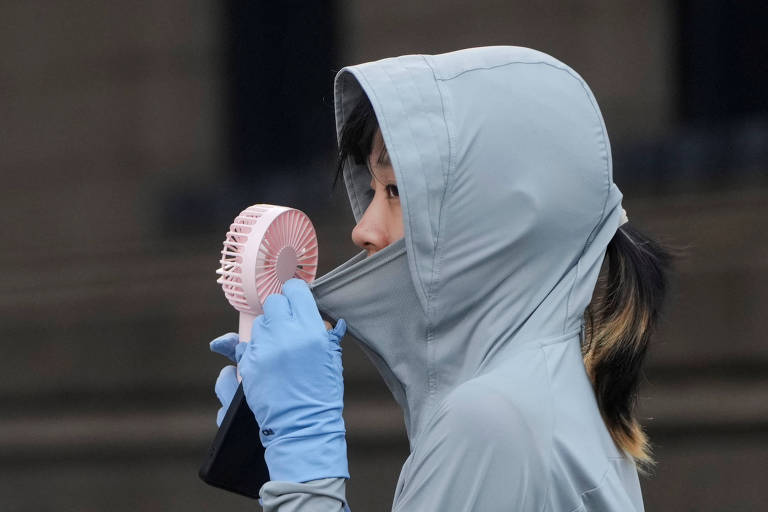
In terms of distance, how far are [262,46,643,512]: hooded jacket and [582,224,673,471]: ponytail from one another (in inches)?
2.2

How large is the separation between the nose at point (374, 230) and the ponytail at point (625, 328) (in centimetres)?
42

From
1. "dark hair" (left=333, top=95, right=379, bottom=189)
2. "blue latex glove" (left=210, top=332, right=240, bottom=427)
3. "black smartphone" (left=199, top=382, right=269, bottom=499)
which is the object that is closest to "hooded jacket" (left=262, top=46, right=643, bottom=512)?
"dark hair" (left=333, top=95, right=379, bottom=189)

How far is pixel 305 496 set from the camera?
73.8 inches

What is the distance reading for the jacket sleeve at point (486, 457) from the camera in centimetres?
169

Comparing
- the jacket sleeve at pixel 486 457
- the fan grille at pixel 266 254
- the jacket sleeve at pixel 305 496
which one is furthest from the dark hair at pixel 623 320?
the jacket sleeve at pixel 305 496

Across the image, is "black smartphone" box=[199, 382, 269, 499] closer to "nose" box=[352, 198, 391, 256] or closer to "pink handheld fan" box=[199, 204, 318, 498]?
"pink handheld fan" box=[199, 204, 318, 498]

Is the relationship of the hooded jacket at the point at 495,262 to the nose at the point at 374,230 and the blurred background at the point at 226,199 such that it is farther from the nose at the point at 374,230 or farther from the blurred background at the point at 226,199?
the blurred background at the point at 226,199

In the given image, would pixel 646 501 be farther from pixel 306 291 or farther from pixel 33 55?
pixel 33 55

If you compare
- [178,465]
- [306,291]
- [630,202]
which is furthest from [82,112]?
[306,291]

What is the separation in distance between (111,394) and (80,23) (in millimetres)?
2813

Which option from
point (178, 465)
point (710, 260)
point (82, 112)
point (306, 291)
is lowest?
point (178, 465)

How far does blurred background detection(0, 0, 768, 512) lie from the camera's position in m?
5.98

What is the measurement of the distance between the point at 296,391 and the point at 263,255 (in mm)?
337

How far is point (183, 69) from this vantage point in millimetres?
8172
